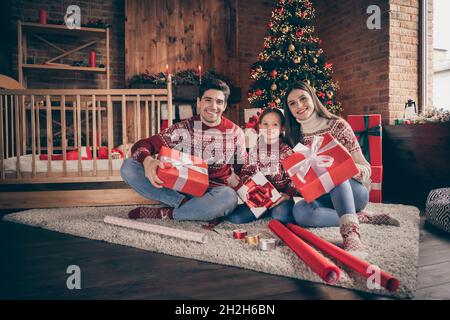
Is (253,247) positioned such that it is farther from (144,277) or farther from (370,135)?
(370,135)

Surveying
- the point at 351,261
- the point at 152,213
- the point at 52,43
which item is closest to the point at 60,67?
the point at 52,43

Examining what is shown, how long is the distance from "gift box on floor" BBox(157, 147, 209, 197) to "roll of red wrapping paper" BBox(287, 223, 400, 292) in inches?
21.4

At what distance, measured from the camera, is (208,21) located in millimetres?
4773

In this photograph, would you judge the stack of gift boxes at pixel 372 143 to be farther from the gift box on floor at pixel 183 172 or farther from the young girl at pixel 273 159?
the gift box on floor at pixel 183 172

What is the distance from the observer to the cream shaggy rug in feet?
3.79

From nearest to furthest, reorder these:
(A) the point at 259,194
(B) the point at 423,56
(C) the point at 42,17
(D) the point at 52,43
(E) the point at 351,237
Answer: (E) the point at 351,237, (A) the point at 259,194, (B) the point at 423,56, (C) the point at 42,17, (D) the point at 52,43

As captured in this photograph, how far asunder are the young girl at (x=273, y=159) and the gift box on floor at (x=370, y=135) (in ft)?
3.58

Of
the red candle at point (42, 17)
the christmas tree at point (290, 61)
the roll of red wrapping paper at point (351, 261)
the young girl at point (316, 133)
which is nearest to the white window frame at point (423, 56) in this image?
the christmas tree at point (290, 61)

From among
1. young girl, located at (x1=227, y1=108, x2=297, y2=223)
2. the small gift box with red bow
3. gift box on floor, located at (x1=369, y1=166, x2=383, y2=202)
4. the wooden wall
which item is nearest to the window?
gift box on floor, located at (x1=369, y1=166, x2=383, y2=202)

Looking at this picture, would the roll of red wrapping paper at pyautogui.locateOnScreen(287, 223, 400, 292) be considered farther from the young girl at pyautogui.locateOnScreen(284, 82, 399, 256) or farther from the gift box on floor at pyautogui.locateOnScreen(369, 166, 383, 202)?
the gift box on floor at pyautogui.locateOnScreen(369, 166, 383, 202)

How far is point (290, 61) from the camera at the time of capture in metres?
3.75

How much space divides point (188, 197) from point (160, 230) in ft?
1.08
